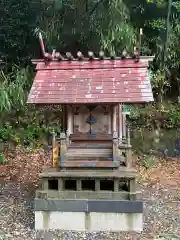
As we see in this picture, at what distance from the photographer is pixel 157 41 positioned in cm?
914

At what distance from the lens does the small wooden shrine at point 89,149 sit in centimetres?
442

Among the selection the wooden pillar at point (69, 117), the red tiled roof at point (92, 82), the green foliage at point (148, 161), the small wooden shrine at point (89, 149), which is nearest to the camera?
the red tiled roof at point (92, 82)

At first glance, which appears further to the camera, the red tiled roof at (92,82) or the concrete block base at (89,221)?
the concrete block base at (89,221)

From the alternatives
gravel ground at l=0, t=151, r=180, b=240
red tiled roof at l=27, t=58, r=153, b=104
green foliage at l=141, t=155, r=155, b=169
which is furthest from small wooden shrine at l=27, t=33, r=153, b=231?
green foliage at l=141, t=155, r=155, b=169

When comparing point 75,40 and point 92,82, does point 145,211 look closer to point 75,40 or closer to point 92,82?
point 92,82

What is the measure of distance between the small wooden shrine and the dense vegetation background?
12.7 ft

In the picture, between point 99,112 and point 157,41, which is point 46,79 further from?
point 157,41

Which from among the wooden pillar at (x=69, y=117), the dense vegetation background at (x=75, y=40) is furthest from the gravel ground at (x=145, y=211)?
the dense vegetation background at (x=75, y=40)

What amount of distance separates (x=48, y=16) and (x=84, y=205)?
20.0 feet

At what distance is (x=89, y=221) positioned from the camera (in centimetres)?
454

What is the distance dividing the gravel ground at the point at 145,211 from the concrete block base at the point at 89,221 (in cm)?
8

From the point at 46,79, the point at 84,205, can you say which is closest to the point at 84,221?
the point at 84,205

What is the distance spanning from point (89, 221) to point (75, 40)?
5612 mm

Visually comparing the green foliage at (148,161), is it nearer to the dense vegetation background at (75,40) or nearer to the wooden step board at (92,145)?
the dense vegetation background at (75,40)
